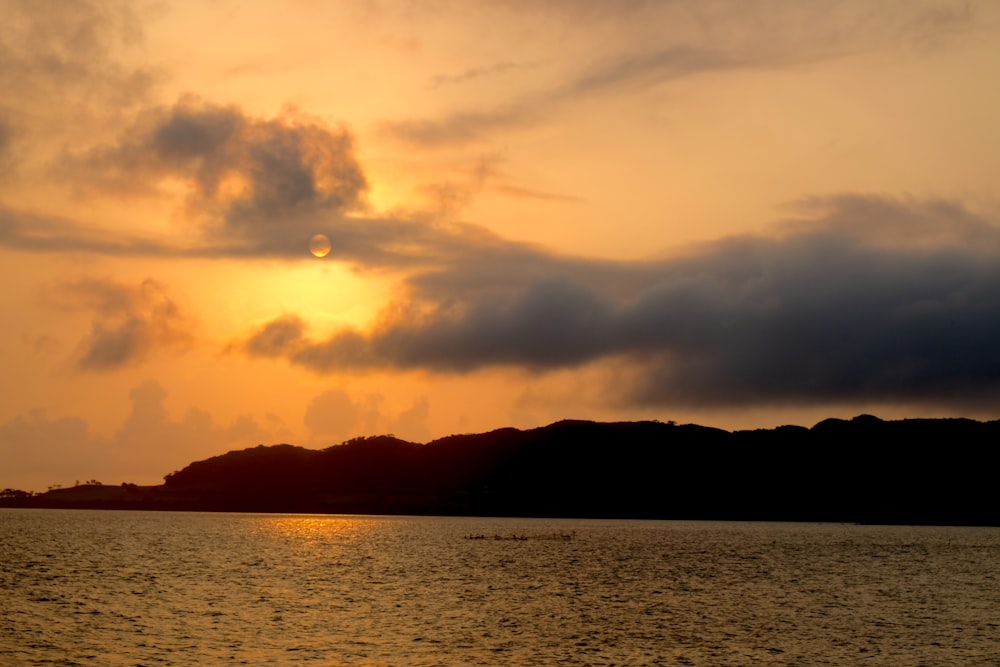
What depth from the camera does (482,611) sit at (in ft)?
307

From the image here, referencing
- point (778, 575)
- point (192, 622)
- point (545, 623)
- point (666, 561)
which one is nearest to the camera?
point (192, 622)

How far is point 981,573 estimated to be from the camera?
149m

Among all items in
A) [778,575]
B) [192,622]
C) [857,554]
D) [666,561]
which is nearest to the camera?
[192,622]

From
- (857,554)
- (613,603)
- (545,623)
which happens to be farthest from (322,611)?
(857,554)

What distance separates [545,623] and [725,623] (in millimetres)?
14956

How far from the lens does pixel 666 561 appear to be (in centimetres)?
16538

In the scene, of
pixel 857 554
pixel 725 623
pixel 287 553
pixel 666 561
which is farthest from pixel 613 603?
pixel 857 554

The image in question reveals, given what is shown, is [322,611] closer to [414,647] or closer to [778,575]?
[414,647]

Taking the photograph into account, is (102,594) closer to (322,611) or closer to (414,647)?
(322,611)

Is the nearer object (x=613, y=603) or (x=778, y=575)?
(x=613, y=603)

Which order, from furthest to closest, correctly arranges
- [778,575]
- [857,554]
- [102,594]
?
[857,554] < [778,575] < [102,594]

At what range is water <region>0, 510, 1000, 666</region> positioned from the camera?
230 feet

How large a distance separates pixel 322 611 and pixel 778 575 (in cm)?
7258

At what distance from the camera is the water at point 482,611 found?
230 ft
